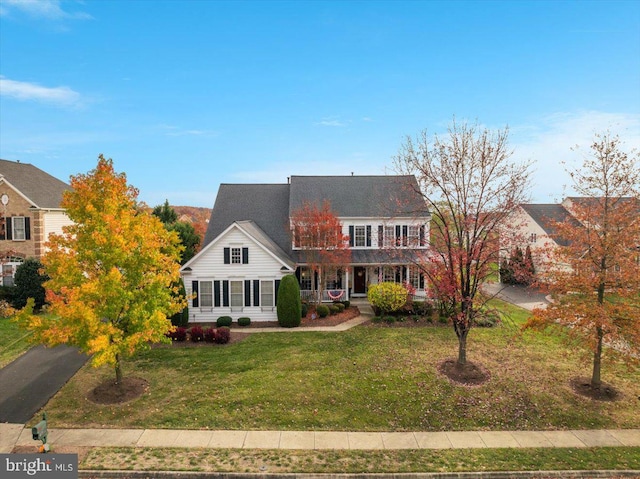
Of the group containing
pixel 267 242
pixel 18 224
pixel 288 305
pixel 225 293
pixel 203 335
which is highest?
pixel 18 224

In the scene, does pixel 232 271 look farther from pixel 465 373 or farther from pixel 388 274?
pixel 465 373

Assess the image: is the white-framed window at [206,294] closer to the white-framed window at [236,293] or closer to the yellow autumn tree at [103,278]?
the white-framed window at [236,293]

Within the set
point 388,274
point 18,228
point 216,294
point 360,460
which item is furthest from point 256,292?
point 18,228

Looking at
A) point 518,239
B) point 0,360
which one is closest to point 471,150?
point 518,239

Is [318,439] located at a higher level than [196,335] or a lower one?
lower

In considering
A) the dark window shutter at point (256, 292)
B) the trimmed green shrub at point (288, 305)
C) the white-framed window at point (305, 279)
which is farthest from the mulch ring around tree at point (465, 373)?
the white-framed window at point (305, 279)

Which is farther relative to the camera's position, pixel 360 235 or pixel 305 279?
pixel 360 235
